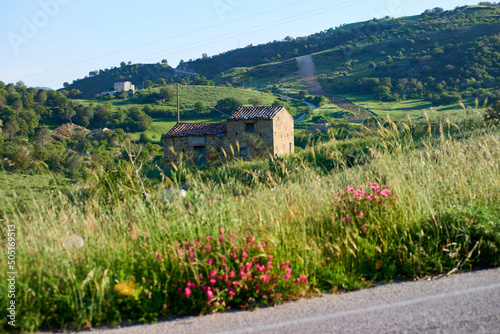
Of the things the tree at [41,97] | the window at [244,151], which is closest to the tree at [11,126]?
the tree at [41,97]

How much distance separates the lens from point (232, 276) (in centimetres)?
351

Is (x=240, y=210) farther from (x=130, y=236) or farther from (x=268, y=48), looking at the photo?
(x=268, y=48)

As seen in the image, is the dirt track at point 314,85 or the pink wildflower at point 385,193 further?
the dirt track at point 314,85

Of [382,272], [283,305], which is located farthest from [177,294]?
[382,272]

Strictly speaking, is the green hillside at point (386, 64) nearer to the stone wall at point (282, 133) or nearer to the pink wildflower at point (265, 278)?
the stone wall at point (282, 133)

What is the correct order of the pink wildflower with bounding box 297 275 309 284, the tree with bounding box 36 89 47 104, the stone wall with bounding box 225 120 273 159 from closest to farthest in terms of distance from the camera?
1. the pink wildflower with bounding box 297 275 309 284
2. the stone wall with bounding box 225 120 273 159
3. the tree with bounding box 36 89 47 104

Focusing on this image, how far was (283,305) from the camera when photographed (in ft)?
11.3

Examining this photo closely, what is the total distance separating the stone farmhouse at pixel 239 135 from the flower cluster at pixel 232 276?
95.2 ft

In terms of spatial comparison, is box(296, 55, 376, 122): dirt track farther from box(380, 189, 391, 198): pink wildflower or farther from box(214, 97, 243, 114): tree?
box(380, 189, 391, 198): pink wildflower

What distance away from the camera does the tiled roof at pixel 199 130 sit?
34.9 metres

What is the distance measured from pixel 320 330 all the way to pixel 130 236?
86.6 inches

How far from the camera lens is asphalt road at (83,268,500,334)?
9.70 ft

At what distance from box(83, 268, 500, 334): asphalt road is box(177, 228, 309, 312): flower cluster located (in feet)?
0.48

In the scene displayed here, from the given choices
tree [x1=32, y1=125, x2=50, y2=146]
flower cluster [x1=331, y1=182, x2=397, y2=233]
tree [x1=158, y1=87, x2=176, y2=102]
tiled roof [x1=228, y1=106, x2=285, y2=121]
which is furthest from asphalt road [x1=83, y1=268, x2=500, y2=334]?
tree [x1=158, y1=87, x2=176, y2=102]
